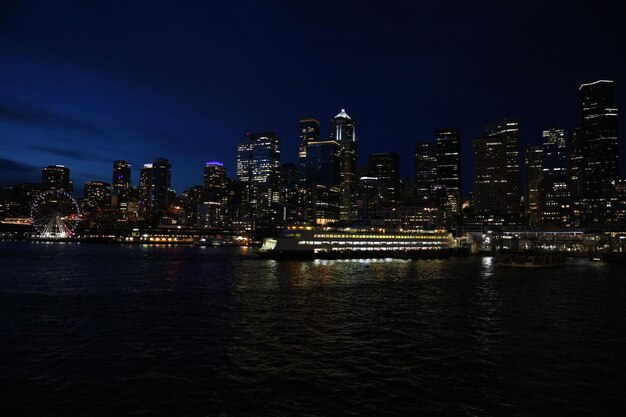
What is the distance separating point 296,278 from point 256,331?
1535 inches

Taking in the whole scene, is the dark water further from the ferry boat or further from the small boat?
the ferry boat

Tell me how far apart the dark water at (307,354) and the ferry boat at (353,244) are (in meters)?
71.2

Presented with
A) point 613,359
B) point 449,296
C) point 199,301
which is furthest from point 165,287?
point 613,359

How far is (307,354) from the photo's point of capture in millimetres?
26016

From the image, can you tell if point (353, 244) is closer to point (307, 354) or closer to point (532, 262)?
point (532, 262)

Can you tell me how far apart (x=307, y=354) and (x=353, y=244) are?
361 ft

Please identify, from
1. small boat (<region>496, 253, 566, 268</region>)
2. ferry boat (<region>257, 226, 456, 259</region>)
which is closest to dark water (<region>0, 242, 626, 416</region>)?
small boat (<region>496, 253, 566, 268</region>)

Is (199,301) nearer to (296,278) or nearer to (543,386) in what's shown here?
(296,278)

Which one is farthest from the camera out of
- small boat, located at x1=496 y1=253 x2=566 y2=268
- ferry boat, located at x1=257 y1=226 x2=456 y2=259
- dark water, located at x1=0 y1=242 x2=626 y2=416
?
ferry boat, located at x1=257 y1=226 x2=456 y2=259

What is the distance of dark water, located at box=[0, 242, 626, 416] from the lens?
18.6 metres

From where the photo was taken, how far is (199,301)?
4622 cm

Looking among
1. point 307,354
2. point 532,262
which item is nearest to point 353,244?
point 532,262

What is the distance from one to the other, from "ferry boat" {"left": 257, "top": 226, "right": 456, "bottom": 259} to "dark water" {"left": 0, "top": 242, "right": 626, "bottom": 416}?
71.2m

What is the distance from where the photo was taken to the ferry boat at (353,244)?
403ft
